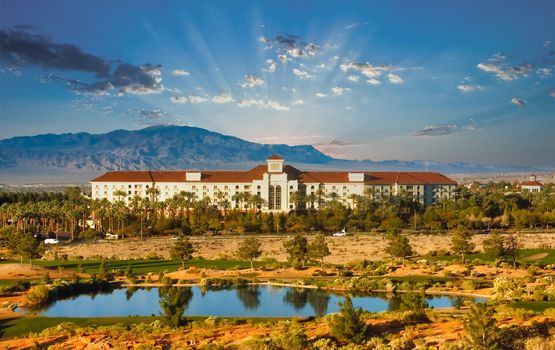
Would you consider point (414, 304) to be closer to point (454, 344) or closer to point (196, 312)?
point (454, 344)

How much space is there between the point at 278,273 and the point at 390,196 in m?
76.2

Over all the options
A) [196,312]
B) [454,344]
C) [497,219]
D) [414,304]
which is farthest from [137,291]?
[497,219]

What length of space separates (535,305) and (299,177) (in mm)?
96912

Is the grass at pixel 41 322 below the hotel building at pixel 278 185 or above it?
below

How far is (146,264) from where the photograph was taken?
59.5 m

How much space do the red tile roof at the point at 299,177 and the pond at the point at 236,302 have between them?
8161cm

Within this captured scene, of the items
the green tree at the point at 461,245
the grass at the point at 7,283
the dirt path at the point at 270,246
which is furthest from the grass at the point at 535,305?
the grass at the point at 7,283

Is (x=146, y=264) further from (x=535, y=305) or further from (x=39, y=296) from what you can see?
(x=535, y=305)

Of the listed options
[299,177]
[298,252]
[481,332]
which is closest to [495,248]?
[298,252]

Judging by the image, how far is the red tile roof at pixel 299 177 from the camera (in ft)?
413

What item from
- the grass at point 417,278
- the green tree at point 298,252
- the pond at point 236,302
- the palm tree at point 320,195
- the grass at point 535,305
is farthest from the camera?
the palm tree at point 320,195

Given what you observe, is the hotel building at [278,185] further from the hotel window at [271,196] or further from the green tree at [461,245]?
the green tree at [461,245]

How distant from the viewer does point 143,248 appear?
73.9 meters

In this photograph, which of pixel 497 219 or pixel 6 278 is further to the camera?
pixel 497 219
